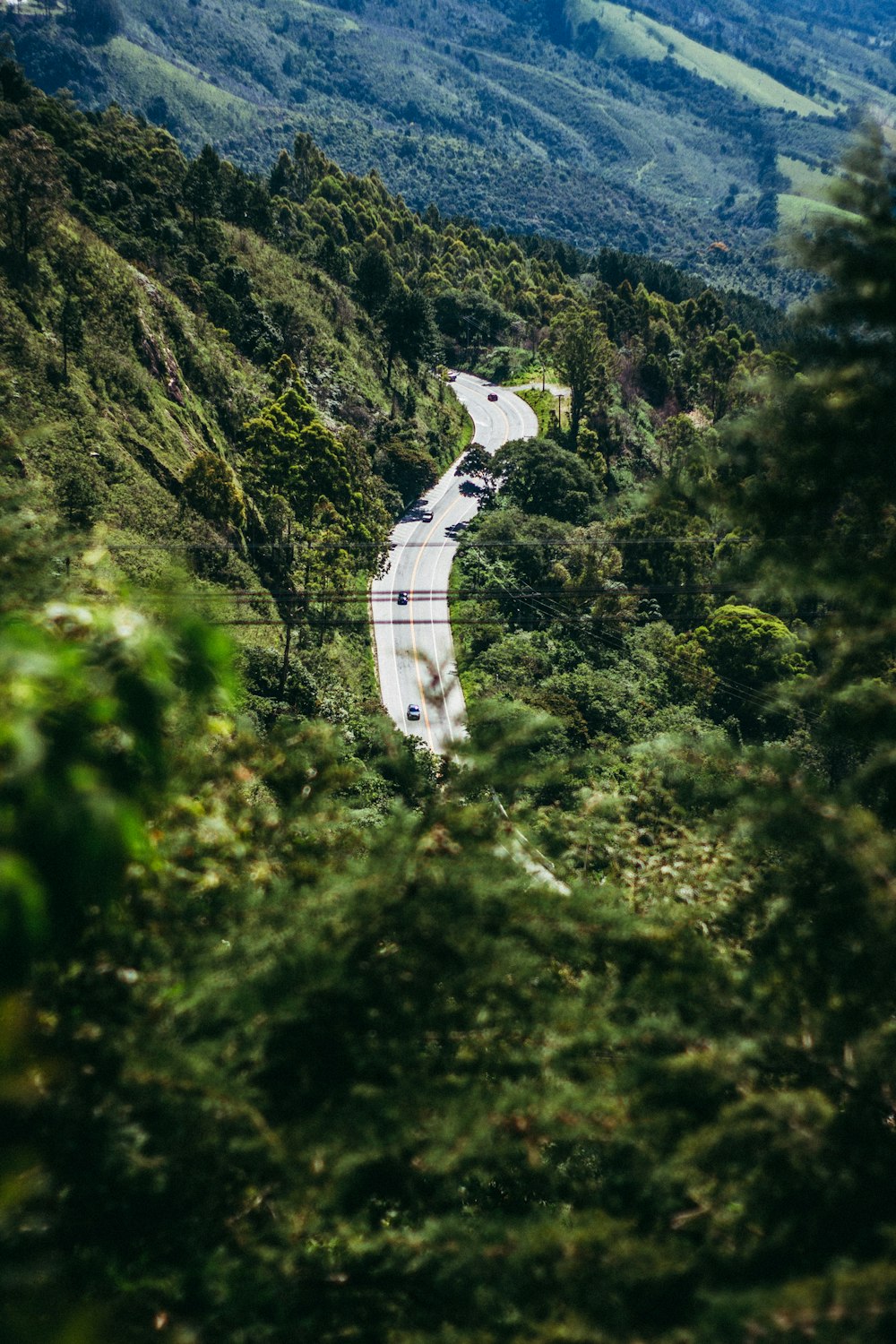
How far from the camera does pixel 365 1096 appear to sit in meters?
4.03

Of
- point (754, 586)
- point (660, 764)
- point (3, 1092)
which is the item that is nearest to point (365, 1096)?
point (3, 1092)

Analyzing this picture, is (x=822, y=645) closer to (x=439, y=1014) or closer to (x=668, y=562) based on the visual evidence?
(x=439, y=1014)

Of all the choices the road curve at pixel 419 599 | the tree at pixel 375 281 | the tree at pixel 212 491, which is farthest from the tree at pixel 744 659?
the tree at pixel 375 281

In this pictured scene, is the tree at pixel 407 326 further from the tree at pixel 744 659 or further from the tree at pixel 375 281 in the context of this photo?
the tree at pixel 744 659

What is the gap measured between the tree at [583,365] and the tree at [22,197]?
3544 centimetres

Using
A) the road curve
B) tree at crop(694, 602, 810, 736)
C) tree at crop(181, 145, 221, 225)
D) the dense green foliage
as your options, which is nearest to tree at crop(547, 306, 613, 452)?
the road curve

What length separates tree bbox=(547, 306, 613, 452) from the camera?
5925 cm

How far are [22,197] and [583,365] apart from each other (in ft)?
127

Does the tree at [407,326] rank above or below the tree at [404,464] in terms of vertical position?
above

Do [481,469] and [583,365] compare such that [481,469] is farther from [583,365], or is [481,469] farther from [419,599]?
[419,599]

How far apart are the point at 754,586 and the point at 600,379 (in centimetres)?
6267

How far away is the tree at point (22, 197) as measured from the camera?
31.6 meters

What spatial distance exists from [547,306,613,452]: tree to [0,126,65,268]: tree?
3544cm

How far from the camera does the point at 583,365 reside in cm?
5975
